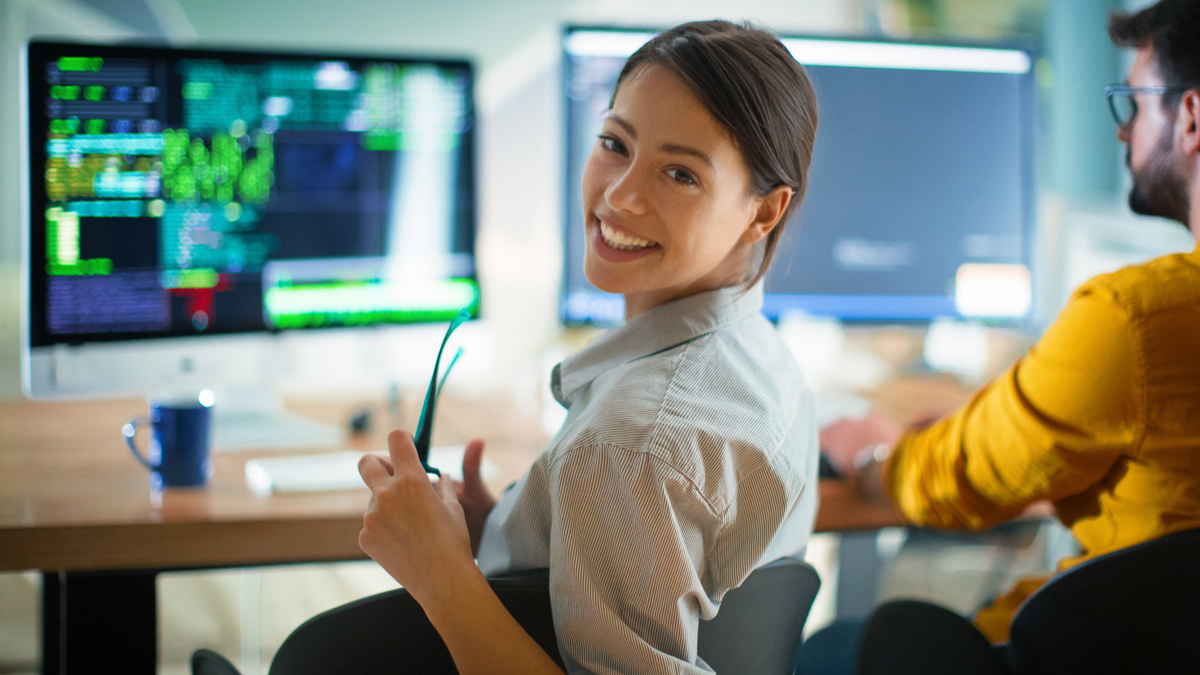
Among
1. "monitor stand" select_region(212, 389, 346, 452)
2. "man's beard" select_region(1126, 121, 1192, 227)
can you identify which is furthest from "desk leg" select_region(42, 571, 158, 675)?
"man's beard" select_region(1126, 121, 1192, 227)

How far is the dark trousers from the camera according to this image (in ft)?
2.84

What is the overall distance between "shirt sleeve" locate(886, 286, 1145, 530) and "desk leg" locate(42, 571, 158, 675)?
1.00m

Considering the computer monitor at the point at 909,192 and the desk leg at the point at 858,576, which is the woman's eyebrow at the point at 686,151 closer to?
the computer monitor at the point at 909,192

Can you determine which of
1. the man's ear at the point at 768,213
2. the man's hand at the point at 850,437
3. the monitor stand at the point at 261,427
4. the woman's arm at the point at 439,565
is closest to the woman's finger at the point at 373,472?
the woman's arm at the point at 439,565

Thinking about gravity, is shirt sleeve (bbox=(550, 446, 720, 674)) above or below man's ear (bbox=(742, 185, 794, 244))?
below

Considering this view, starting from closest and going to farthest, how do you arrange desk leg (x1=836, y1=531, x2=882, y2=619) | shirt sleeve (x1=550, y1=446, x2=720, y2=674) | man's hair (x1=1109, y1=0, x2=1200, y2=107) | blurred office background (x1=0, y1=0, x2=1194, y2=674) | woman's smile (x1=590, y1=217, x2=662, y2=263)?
shirt sleeve (x1=550, y1=446, x2=720, y2=674) < woman's smile (x1=590, y1=217, x2=662, y2=263) < man's hair (x1=1109, y1=0, x2=1200, y2=107) < blurred office background (x1=0, y1=0, x2=1194, y2=674) < desk leg (x1=836, y1=531, x2=882, y2=619)

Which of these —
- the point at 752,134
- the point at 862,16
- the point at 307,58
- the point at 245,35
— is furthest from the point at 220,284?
the point at 862,16

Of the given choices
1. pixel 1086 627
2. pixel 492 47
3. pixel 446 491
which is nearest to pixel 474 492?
pixel 446 491

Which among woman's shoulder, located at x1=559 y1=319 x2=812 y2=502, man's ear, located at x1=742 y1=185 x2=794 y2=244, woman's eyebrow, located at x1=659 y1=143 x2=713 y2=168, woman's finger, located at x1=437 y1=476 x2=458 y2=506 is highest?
woman's eyebrow, located at x1=659 y1=143 x2=713 y2=168

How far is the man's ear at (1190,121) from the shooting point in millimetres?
986

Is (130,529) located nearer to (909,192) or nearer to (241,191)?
(241,191)

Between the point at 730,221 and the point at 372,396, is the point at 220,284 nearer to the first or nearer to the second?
the point at 372,396

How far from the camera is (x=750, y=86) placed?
2.67ft

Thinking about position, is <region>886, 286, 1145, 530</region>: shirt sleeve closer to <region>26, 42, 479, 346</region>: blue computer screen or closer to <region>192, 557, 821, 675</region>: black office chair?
<region>192, 557, 821, 675</region>: black office chair
